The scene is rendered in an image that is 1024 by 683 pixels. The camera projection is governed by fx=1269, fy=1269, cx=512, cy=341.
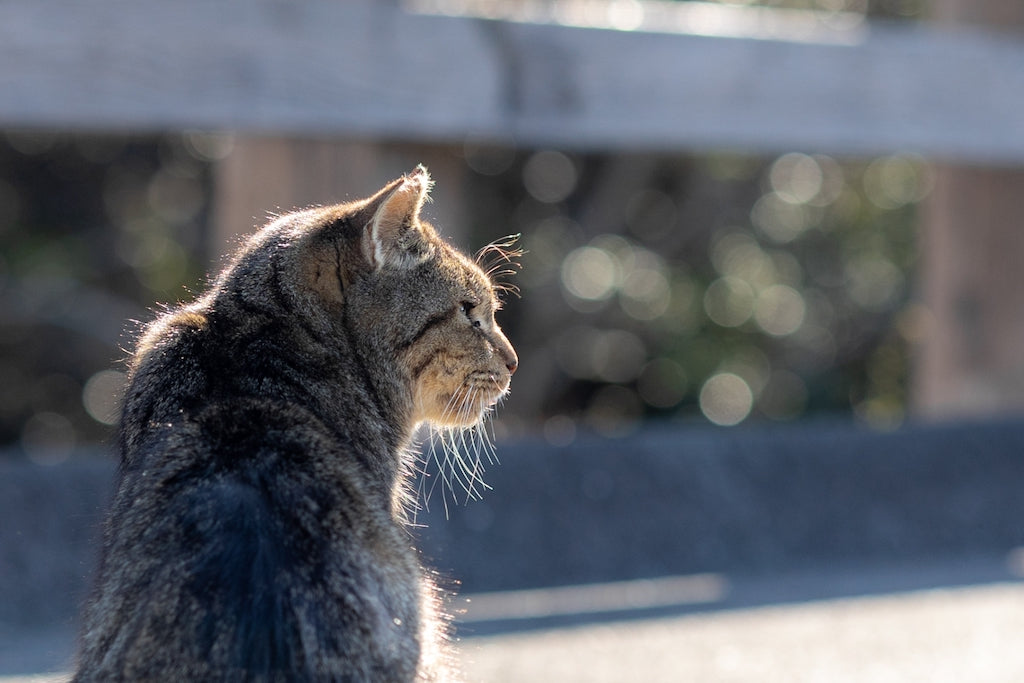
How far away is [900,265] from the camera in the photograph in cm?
897

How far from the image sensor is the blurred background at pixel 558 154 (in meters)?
3.45

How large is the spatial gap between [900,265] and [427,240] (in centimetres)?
697

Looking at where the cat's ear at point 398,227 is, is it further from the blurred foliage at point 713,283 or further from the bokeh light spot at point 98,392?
the bokeh light spot at point 98,392

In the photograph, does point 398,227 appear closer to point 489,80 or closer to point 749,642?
point 489,80

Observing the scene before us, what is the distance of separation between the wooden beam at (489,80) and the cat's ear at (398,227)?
1073 mm

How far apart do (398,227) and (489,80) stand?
136 cm

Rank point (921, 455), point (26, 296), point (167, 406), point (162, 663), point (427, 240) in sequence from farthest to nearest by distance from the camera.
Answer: point (26, 296), point (921, 455), point (427, 240), point (167, 406), point (162, 663)

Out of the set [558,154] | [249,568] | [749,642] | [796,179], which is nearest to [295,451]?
[249,568]

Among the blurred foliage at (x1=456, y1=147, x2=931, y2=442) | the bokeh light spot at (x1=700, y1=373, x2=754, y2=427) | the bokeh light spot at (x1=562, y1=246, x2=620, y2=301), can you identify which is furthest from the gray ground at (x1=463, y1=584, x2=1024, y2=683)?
the bokeh light spot at (x1=700, y1=373, x2=754, y2=427)

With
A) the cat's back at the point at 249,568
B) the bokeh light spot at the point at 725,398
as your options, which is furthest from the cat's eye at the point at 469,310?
the bokeh light spot at the point at 725,398

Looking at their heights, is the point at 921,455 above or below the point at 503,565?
above

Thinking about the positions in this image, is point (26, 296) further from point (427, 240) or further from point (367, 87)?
point (427, 240)

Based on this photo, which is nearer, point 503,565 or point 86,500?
point 86,500

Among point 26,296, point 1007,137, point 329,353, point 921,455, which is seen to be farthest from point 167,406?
point 26,296
